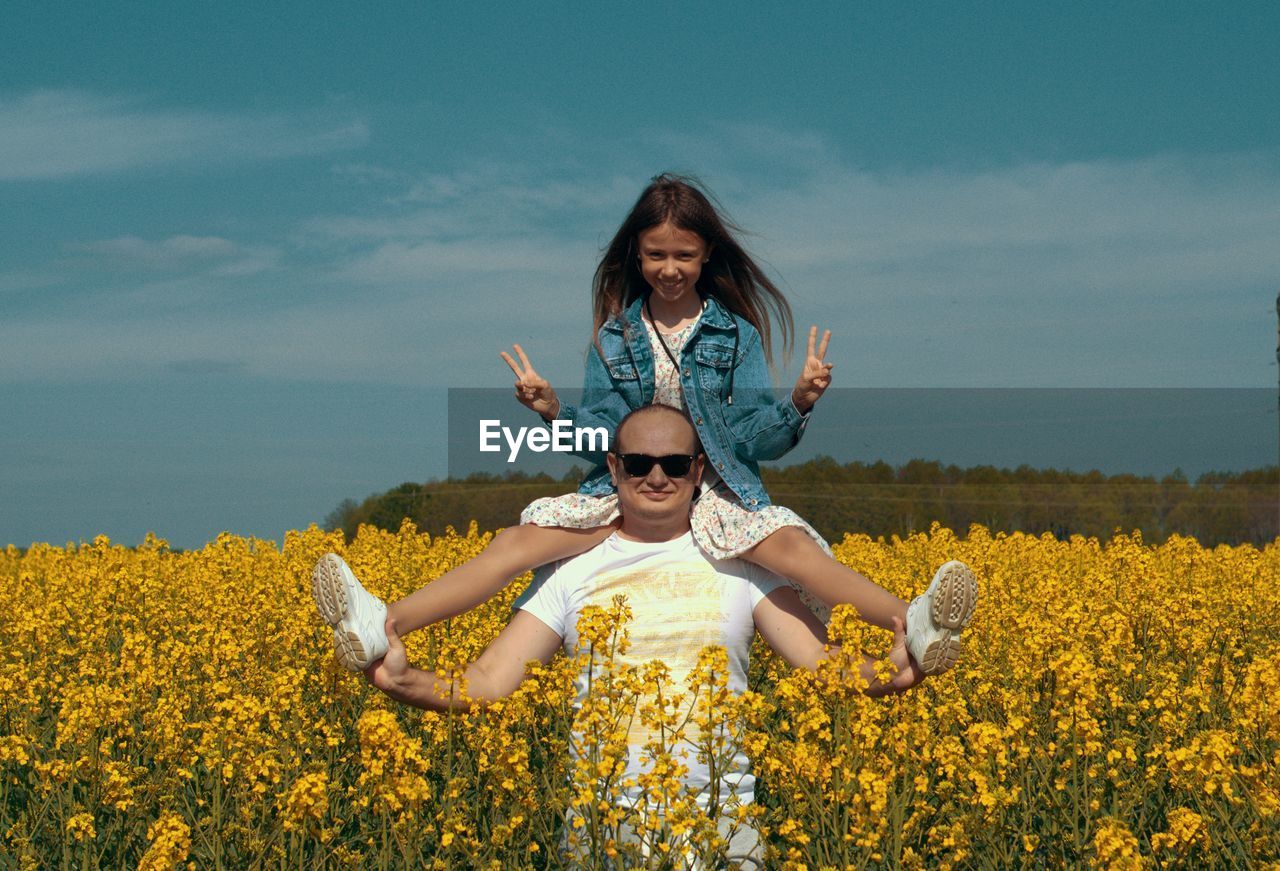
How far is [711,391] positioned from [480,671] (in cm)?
134

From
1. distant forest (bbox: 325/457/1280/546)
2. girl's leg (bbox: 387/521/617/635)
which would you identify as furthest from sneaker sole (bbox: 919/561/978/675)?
distant forest (bbox: 325/457/1280/546)

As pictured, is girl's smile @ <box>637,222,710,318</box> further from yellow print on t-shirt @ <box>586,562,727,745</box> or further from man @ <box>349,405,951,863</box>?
yellow print on t-shirt @ <box>586,562,727,745</box>

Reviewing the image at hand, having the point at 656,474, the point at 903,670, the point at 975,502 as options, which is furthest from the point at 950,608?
the point at 975,502

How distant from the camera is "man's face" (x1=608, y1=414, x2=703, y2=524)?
4223 millimetres

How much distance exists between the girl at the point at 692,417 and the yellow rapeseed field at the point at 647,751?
31 centimetres

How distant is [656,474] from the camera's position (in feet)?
13.9

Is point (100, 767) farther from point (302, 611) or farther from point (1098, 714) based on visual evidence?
point (1098, 714)

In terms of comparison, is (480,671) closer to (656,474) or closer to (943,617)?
(656,474)

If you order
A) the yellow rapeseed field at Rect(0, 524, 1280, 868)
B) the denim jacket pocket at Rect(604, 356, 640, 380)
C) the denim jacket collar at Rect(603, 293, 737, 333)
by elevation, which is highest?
the denim jacket collar at Rect(603, 293, 737, 333)

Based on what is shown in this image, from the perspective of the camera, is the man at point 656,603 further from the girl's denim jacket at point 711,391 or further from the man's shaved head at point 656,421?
the girl's denim jacket at point 711,391

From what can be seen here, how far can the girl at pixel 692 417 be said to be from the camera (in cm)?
402

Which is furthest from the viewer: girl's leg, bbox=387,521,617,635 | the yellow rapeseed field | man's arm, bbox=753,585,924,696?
girl's leg, bbox=387,521,617,635

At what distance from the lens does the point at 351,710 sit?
16.9 ft

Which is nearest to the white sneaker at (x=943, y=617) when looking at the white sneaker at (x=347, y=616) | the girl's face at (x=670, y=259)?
the girl's face at (x=670, y=259)
